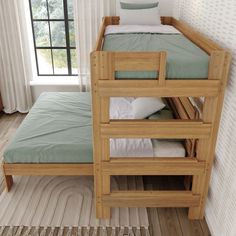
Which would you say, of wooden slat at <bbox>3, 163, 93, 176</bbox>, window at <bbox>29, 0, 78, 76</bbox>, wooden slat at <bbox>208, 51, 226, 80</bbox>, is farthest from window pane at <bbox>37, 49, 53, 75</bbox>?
wooden slat at <bbox>208, 51, 226, 80</bbox>

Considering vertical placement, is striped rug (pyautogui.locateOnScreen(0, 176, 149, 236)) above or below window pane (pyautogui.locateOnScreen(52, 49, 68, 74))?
below

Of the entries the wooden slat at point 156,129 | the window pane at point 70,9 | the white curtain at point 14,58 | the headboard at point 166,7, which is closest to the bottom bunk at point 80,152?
the wooden slat at point 156,129

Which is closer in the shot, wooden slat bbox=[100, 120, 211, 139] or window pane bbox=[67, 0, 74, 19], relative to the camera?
wooden slat bbox=[100, 120, 211, 139]

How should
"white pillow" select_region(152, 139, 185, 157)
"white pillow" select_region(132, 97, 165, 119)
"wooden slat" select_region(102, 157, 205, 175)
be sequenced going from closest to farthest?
"wooden slat" select_region(102, 157, 205, 175) → "white pillow" select_region(152, 139, 185, 157) → "white pillow" select_region(132, 97, 165, 119)

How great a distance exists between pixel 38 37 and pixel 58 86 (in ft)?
2.43

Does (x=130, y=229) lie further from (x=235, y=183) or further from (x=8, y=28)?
(x=8, y=28)

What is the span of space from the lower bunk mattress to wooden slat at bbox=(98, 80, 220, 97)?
0.64m

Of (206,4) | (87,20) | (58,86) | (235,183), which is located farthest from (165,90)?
(58,86)

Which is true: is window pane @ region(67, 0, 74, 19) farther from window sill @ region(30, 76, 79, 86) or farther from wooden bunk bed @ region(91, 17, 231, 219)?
wooden bunk bed @ region(91, 17, 231, 219)

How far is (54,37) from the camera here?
3.81m

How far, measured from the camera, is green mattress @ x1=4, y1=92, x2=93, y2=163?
223cm

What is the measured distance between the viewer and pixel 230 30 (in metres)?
1.69

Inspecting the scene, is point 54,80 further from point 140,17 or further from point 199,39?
point 199,39

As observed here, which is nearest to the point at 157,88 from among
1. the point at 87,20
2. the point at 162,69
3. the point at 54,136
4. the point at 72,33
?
the point at 162,69
